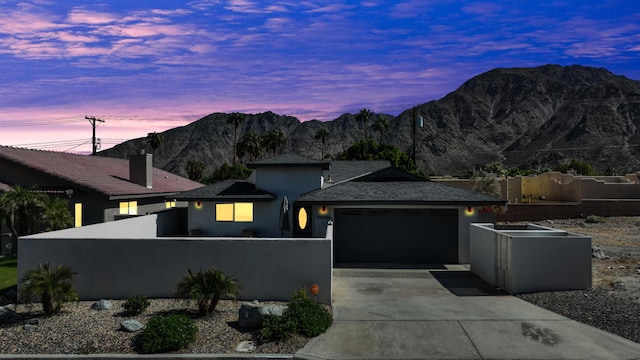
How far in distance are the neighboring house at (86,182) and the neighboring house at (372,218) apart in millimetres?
4611

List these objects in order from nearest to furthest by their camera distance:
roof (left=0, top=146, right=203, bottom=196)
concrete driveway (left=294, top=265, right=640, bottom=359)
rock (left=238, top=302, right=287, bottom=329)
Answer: concrete driveway (left=294, top=265, right=640, bottom=359) < rock (left=238, top=302, right=287, bottom=329) < roof (left=0, top=146, right=203, bottom=196)

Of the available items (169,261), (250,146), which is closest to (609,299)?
(169,261)

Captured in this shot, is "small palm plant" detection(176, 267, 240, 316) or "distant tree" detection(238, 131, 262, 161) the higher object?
"distant tree" detection(238, 131, 262, 161)

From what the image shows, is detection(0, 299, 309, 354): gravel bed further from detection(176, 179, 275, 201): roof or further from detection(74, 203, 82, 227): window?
detection(74, 203, 82, 227): window

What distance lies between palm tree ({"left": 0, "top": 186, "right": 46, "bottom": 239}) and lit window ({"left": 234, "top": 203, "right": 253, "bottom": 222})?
29.3 ft

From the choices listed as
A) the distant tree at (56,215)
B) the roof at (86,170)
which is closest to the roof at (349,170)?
the roof at (86,170)

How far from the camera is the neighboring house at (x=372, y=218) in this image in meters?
20.3

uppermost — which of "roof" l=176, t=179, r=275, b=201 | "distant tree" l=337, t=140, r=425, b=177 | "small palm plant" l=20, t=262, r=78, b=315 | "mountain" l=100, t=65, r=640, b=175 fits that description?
"mountain" l=100, t=65, r=640, b=175

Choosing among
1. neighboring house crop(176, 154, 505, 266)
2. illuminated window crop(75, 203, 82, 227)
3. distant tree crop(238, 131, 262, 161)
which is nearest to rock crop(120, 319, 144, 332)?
neighboring house crop(176, 154, 505, 266)

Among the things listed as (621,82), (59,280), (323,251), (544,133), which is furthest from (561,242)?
(621,82)

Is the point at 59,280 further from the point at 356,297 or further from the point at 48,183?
the point at 48,183

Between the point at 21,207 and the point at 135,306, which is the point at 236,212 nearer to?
the point at 21,207

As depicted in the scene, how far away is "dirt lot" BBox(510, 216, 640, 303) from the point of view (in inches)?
618

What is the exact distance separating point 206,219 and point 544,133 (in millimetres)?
146508
